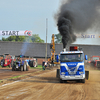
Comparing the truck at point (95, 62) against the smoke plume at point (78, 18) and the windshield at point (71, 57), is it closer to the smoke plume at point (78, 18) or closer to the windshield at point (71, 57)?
the smoke plume at point (78, 18)

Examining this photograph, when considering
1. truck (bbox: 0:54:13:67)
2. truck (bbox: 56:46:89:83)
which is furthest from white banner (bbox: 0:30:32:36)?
truck (bbox: 56:46:89:83)

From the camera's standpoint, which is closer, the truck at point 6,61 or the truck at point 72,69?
the truck at point 72,69

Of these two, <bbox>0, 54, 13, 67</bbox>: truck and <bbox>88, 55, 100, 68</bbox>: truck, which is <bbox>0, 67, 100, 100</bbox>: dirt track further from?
<bbox>0, 54, 13, 67</bbox>: truck

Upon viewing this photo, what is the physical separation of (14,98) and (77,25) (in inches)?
844

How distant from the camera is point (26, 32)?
74812 mm

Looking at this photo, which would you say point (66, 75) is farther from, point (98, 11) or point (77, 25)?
point (98, 11)

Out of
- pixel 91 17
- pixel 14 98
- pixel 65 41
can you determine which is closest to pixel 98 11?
pixel 91 17

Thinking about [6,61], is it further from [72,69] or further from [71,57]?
[72,69]

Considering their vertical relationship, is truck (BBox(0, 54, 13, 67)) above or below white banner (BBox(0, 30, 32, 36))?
below

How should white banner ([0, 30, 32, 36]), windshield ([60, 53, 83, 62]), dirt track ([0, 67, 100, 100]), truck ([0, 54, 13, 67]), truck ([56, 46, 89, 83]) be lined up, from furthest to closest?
1. white banner ([0, 30, 32, 36])
2. truck ([0, 54, 13, 67])
3. windshield ([60, 53, 83, 62])
4. truck ([56, 46, 89, 83])
5. dirt track ([0, 67, 100, 100])

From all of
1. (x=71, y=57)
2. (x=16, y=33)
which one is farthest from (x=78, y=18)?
(x=16, y=33)

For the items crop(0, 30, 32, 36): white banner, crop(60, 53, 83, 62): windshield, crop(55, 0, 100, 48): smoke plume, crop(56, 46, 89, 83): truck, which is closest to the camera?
crop(56, 46, 89, 83): truck

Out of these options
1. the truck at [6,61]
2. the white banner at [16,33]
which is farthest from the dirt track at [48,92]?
the white banner at [16,33]

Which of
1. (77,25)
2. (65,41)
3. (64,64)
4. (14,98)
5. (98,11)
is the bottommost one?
(14,98)
